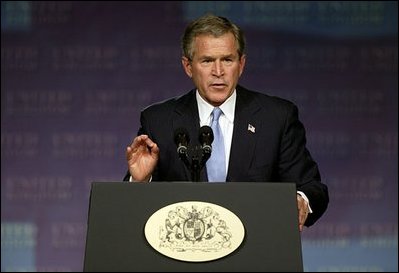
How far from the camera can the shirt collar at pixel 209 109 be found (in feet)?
8.06

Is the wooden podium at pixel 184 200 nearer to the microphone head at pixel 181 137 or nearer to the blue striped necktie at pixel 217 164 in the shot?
the microphone head at pixel 181 137

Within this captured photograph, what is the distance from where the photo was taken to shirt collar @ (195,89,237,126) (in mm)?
2457

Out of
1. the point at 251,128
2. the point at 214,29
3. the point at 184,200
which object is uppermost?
the point at 214,29

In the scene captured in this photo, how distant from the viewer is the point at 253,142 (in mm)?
2404

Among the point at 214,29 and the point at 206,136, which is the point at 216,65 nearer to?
the point at 214,29

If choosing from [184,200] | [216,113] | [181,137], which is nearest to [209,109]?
[216,113]

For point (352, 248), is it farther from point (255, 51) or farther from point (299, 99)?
point (255, 51)

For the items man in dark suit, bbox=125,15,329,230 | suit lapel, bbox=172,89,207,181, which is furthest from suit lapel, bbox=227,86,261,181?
suit lapel, bbox=172,89,207,181

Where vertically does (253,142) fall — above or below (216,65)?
below

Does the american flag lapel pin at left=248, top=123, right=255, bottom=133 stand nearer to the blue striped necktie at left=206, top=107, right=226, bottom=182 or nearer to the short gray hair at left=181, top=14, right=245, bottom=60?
the blue striped necktie at left=206, top=107, right=226, bottom=182

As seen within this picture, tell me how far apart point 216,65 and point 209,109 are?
0.56 ft

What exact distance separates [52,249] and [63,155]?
1.70 feet

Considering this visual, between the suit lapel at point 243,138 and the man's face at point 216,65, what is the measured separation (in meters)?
0.08

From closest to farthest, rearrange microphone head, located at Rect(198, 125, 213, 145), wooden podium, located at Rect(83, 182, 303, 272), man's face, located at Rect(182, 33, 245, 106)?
wooden podium, located at Rect(83, 182, 303, 272) < microphone head, located at Rect(198, 125, 213, 145) < man's face, located at Rect(182, 33, 245, 106)
